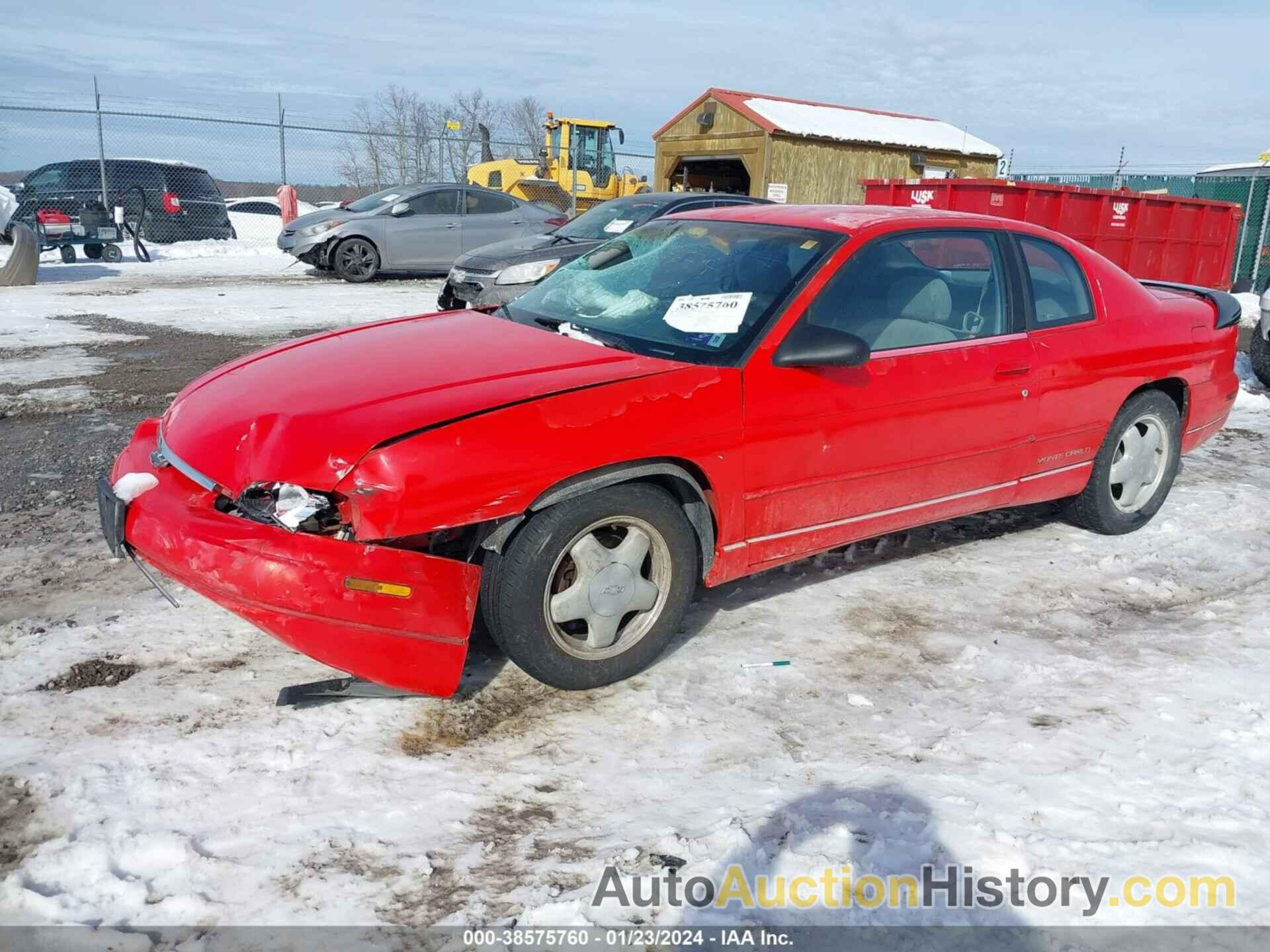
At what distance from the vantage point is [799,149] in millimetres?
20516

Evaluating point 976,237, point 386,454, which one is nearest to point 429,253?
point 976,237

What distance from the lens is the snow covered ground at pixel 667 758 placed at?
93.6 inches

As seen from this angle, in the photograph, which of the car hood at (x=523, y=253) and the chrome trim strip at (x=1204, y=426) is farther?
the car hood at (x=523, y=253)

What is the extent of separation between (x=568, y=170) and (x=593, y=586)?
69.7ft

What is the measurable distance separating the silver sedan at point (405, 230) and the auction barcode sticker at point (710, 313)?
1139 centimetres

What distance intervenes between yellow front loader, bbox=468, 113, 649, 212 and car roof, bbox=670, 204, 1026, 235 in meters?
18.8

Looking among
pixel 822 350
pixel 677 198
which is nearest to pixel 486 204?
pixel 677 198

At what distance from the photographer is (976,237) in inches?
168

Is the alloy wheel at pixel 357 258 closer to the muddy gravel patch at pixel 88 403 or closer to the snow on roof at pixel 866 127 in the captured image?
the muddy gravel patch at pixel 88 403

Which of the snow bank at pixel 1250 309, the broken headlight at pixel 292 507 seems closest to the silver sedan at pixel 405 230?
the snow bank at pixel 1250 309

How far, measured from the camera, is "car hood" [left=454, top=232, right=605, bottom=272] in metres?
9.97

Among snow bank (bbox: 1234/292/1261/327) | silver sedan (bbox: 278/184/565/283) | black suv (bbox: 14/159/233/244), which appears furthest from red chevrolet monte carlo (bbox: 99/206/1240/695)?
black suv (bbox: 14/159/233/244)

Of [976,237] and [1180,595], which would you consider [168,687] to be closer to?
[976,237]

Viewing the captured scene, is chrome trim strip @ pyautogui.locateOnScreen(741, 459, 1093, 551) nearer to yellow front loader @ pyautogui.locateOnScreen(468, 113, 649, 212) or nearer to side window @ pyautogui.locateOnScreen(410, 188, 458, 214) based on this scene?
side window @ pyautogui.locateOnScreen(410, 188, 458, 214)
